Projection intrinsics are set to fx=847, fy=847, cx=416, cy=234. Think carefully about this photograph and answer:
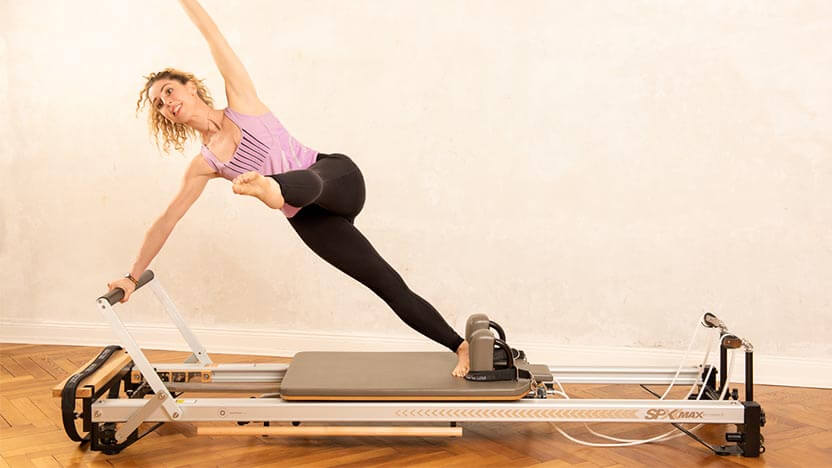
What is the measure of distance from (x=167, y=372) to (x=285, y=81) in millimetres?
1851

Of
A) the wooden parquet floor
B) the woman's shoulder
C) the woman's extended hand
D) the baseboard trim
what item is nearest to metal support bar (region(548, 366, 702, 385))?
the wooden parquet floor

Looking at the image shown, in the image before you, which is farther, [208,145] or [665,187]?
[665,187]

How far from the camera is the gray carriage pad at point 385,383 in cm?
297

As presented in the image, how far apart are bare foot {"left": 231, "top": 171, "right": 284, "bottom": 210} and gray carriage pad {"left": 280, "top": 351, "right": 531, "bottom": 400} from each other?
74 centimetres

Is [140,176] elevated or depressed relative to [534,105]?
depressed

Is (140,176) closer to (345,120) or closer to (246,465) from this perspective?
(345,120)

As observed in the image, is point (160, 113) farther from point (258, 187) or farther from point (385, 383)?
point (385, 383)

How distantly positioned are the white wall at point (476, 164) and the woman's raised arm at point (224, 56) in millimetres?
1430

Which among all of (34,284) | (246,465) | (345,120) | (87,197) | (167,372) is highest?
(345,120)

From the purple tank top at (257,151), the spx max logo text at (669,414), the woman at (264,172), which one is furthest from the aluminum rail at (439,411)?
the purple tank top at (257,151)

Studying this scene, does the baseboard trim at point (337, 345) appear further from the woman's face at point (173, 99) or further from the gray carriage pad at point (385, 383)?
the woman's face at point (173, 99)

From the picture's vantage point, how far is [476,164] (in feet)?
14.6

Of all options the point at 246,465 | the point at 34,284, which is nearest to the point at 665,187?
the point at 246,465

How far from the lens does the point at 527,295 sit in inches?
175
